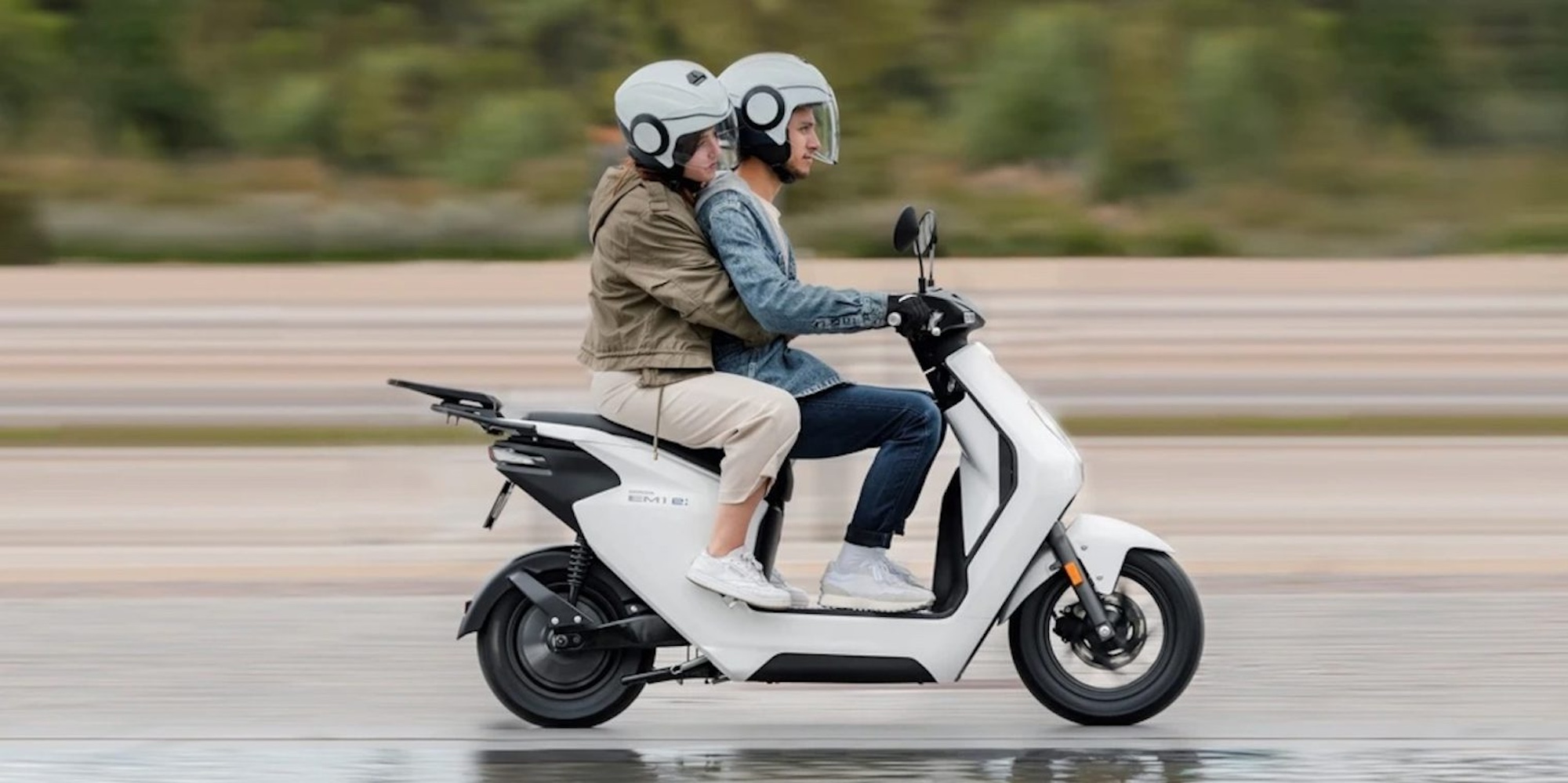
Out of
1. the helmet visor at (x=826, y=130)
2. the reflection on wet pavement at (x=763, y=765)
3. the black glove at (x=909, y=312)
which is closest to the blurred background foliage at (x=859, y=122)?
the helmet visor at (x=826, y=130)

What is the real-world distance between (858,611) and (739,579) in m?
0.31

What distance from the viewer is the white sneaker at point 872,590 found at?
6410 millimetres

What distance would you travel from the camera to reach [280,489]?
13.0 m

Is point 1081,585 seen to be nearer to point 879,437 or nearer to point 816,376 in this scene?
point 879,437

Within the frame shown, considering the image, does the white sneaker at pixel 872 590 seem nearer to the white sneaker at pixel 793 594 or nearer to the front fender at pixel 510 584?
the white sneaker at pixel 793 594

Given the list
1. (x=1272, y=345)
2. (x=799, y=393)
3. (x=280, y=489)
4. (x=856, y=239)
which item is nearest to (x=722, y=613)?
(x=799, y=393)

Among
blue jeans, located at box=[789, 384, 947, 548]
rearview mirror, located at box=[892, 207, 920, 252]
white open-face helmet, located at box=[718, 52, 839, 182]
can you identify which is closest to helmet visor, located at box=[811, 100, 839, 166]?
white open-face helmet, located at box=[718, 52, 839, 182]

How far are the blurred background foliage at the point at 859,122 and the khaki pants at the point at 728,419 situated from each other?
2342 cm

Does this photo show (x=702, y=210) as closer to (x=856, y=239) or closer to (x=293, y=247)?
(x=856, y=239)

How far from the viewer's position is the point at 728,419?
20.6 ft

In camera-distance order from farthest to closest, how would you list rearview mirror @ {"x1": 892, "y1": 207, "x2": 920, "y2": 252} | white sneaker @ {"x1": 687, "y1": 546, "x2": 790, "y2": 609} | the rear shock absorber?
the rear shock absorber < white sneaker @ {"x1": 687, "y1": 546, "x2": 790, "y2": 609} < rearview mirror @ {"x1": 892, "y1": 207, "x2": 920, "y2": 252}

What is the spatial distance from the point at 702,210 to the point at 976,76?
89.4 feet

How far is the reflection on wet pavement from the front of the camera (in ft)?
19.2

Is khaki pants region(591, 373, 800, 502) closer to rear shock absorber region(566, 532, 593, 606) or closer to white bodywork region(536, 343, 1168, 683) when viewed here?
white bodywork region(536, 343, 1168, 683)
